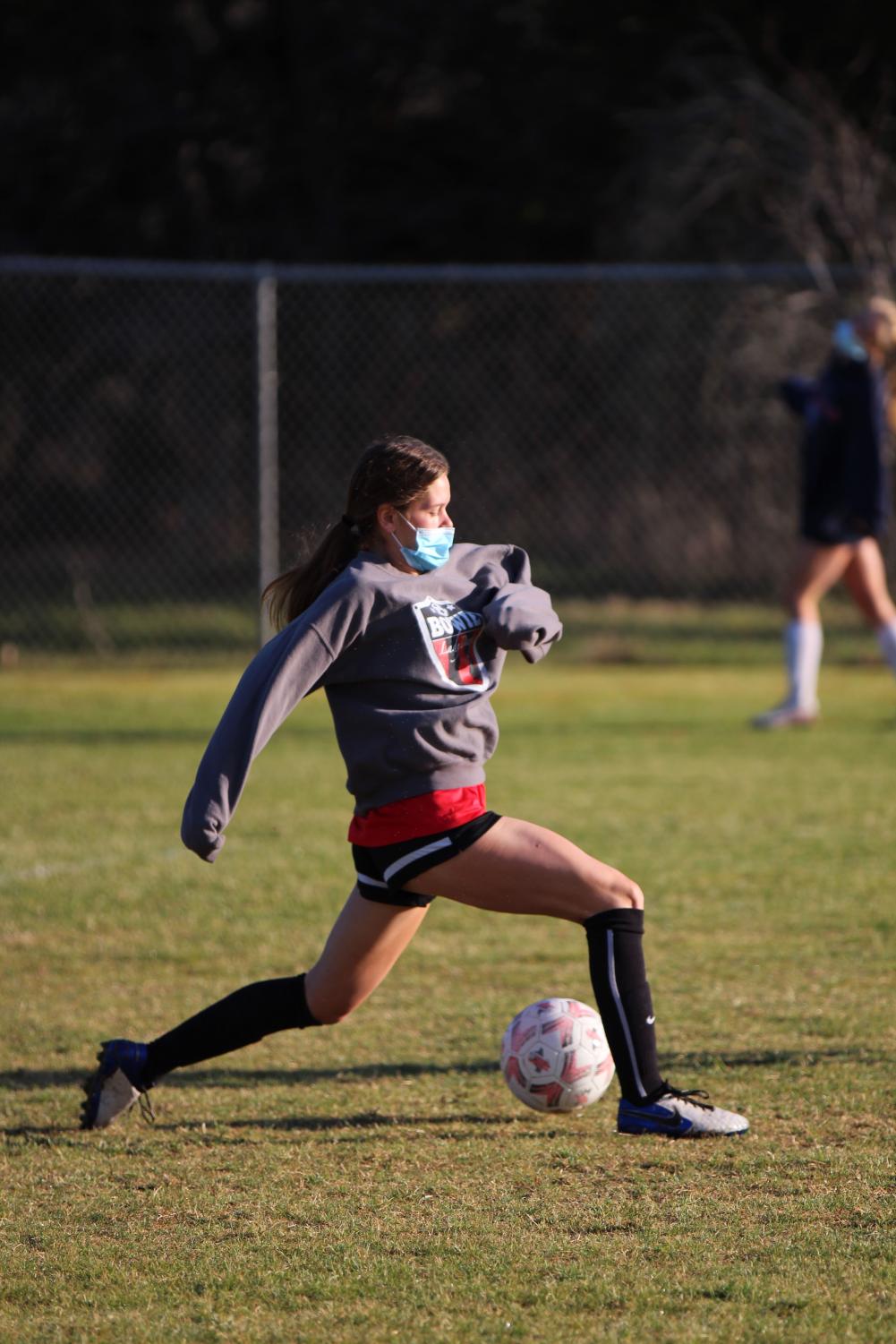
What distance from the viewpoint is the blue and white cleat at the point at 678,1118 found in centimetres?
377

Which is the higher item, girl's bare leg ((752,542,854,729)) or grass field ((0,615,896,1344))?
girl's bare leg ((752,542,854,729))

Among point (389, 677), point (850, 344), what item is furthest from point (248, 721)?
point (850, 344)

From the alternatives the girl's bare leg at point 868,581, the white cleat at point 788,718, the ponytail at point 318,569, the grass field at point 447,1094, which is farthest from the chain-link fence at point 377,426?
the ponytail at point 318,569

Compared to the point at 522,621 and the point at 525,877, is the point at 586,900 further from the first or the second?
the point at 522,621

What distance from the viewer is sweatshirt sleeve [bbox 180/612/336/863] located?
3485 mm

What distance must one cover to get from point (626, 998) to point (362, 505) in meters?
1.27

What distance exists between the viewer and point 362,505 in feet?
12.5

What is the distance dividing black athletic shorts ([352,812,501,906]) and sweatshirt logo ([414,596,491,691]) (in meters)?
0.31

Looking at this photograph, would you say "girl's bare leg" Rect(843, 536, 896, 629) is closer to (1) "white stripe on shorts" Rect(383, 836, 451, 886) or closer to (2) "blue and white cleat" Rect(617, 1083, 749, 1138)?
(2) "blue and white cleat" Rect(617, 1083, 749, 1138)

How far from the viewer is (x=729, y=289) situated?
47.5 feet

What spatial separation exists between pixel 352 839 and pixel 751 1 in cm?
1374

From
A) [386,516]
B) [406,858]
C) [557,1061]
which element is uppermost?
[386,516]

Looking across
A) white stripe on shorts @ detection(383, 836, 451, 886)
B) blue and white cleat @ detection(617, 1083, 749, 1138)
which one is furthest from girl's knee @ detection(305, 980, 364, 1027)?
blue and white cleat @ detection(617, 1083, 749, 1138)

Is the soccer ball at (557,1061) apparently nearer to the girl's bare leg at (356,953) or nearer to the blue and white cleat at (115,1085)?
the girl's bare leg at (356,953)
